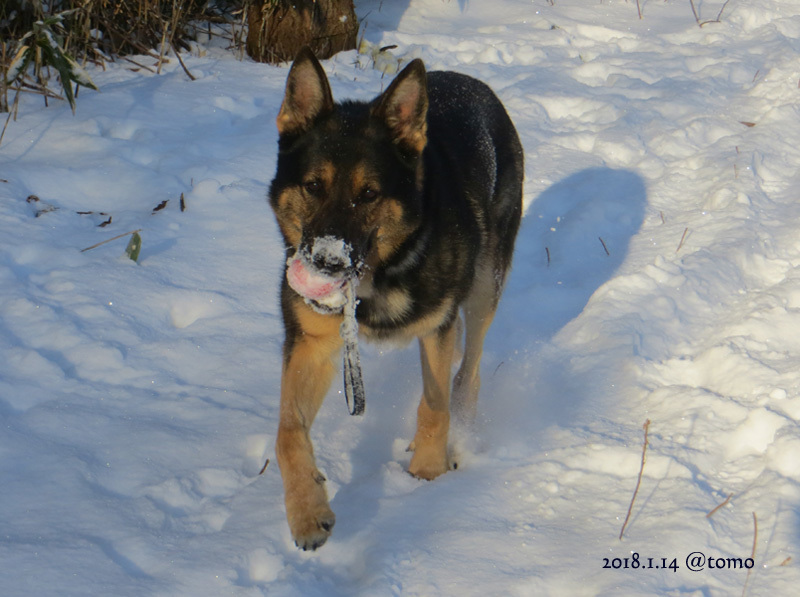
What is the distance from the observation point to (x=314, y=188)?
2824mm

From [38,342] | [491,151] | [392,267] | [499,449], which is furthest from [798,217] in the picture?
[38,342]

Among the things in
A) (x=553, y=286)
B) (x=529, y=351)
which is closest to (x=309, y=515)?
(x=529, y=351)

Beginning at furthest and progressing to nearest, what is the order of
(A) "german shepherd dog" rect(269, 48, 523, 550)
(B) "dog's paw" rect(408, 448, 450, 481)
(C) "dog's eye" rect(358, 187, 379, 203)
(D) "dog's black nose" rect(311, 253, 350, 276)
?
1. (B) "dog's paw" rect(408, 448, 450, 481)
2. (C) "dog's eye" rect(358, 187, 379, 203)
3. (A) "german shepherd dog" rect(269, 48, 523, 550)
4. (D) "dog's black nose" rect(311, 253, 350, 276)

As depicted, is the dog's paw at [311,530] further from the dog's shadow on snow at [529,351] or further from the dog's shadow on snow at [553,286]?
the dog's shadow on snow at [553,286]

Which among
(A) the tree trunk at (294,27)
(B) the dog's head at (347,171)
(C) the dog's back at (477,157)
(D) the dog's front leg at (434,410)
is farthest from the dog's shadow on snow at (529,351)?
(A) the tree trunk at (294,27)

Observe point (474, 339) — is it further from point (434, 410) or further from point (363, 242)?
point (363, 242)

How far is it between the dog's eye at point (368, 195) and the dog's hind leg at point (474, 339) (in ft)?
3.40

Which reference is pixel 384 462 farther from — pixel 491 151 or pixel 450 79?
pixel 450 79

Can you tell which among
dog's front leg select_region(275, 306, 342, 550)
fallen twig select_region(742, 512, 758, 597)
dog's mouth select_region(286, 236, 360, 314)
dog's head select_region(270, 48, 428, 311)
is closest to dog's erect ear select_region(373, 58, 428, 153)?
dog's head select_region(270, 48, 428, 311)

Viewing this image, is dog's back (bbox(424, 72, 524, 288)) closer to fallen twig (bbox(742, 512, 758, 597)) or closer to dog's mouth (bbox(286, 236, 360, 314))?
dog's mouth (bbox(286, 236, 360, 314))

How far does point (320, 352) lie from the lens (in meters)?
3.04

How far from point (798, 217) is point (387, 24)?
4.66 meters

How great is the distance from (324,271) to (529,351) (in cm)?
183

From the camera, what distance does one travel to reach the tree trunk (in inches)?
263
